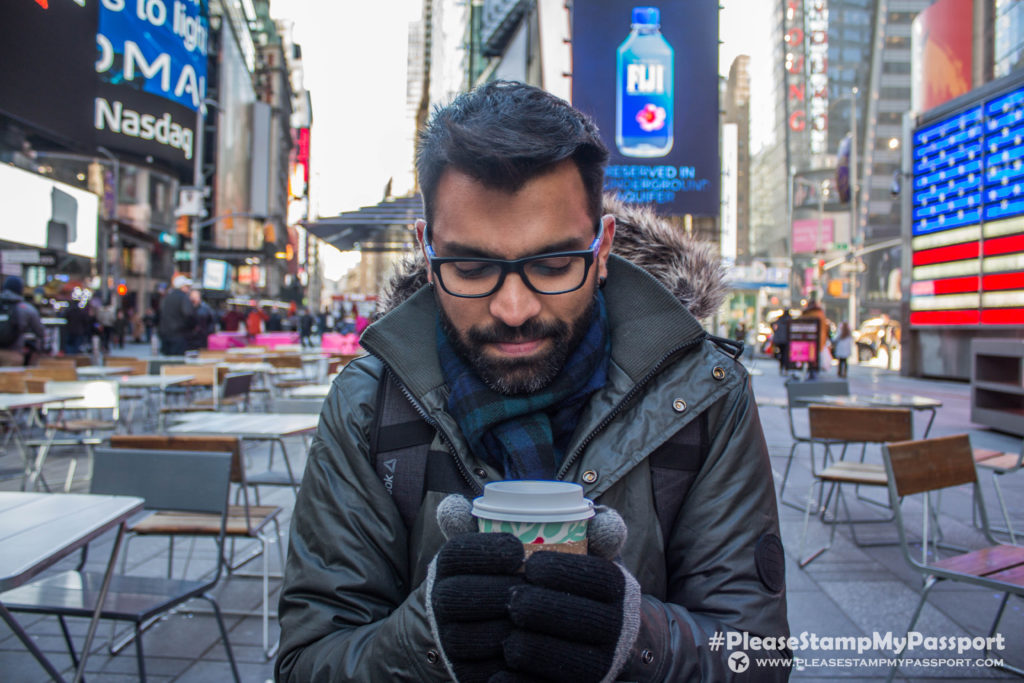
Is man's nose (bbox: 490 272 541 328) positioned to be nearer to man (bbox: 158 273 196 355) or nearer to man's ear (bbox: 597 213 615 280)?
man's ear (bbox: 597 213 615 280)

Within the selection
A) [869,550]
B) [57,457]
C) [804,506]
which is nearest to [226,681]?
[869,550]

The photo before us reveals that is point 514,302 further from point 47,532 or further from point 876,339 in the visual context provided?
point 876,339

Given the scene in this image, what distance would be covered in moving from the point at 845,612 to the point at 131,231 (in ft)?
127

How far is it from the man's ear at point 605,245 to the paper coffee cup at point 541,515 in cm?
60

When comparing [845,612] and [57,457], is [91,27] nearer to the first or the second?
[57,457]

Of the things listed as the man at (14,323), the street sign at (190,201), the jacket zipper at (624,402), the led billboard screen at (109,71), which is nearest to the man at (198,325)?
the man at (14,323)

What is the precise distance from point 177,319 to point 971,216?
1642 centimetres

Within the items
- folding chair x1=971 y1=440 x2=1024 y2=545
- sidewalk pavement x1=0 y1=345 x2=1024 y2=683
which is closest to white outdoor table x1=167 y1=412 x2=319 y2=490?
sidewalk pavement x1=0 y1=345 x2=1024 y2=683

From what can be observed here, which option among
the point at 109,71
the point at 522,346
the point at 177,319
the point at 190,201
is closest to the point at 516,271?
the point at 522,346

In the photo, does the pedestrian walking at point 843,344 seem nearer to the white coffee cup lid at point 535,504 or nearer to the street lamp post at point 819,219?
the street lamp post at point 819,219

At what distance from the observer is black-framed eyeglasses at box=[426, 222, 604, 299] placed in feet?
4.10

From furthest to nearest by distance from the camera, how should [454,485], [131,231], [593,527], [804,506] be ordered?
[131,231] → [804,506] → [454,485] → [593,527]

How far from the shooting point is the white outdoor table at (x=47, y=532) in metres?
2.10

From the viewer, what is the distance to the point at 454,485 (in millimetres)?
1315
